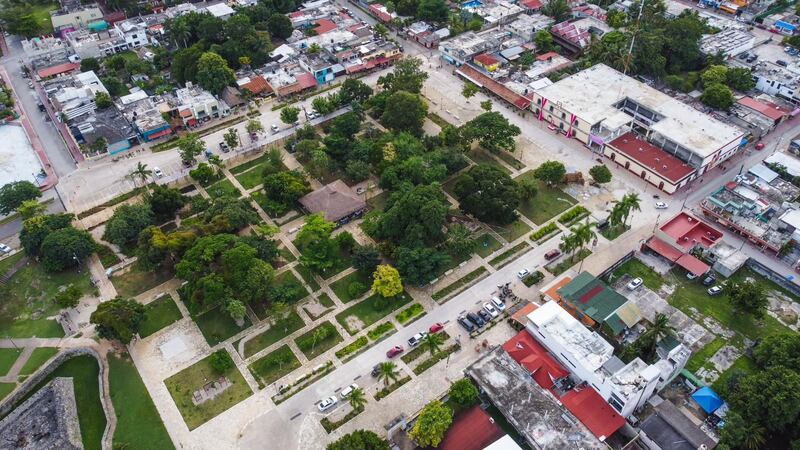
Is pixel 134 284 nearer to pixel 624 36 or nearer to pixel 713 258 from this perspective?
pixel 713 258

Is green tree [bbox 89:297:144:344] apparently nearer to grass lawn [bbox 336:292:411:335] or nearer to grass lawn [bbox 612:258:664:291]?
grass lawn [bbox 336:292:411:335]

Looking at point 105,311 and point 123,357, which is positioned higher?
point 105,311

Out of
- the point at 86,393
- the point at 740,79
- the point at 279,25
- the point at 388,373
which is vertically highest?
the point at 279,25

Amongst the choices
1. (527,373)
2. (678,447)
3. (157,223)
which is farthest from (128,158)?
(678,447)

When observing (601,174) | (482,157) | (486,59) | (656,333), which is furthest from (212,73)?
(656,333)

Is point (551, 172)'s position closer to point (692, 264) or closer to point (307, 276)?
point (692, 264)

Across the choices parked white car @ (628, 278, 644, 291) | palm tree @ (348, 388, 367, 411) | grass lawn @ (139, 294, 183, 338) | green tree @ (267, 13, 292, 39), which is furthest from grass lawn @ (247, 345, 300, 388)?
green tree @ (267, 13, 292, 39)

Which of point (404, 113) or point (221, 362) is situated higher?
point (404, 113)
